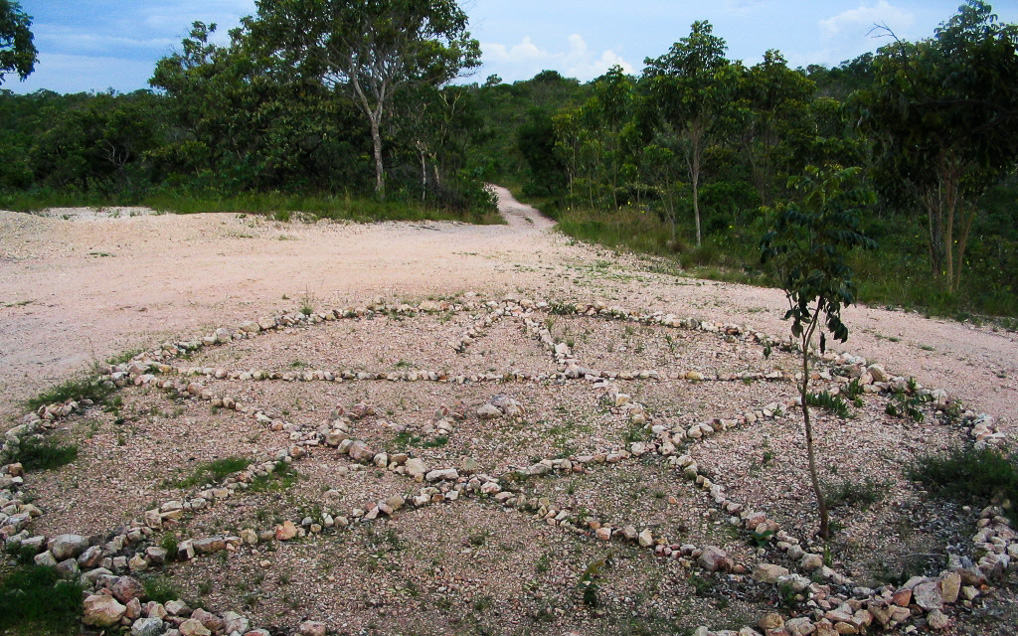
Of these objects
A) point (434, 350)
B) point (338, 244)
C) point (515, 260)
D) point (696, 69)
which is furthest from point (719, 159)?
point (434, 350)

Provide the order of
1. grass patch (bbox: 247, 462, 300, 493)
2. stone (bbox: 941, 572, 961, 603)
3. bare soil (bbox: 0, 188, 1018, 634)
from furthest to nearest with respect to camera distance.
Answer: grass patch (bbox: 247, 462, 300, 493) → bare soil (bbox: 0, 188, 1018, 634) → stone (bbox: 941, 572, 961, 603)

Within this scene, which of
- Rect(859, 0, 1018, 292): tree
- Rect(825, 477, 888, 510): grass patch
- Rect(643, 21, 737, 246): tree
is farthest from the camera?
Rect(643, 21, 737, 246): tree

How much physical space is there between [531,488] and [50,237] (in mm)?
13643

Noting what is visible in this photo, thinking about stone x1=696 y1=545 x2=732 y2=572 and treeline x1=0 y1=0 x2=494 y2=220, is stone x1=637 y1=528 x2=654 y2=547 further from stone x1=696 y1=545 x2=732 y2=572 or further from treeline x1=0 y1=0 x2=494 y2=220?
treeline x1=0 y1=0 x2=494 y2=220

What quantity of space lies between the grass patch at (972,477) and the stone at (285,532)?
5.11 m

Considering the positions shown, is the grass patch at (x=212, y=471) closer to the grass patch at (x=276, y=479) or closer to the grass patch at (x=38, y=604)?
the grass patch at (x=276, y=479)

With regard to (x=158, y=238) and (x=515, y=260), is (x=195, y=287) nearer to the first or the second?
(x=158, y=238)

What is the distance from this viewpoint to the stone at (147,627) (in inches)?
155

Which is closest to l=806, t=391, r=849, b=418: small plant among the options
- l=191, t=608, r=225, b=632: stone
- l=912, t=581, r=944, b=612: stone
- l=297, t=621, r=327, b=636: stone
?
l=912, t=581, r=944, b=612: stone

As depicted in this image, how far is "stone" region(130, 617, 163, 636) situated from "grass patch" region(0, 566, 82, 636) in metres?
0.38

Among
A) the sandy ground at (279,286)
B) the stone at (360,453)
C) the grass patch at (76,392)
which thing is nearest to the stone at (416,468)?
the stone at (360,453)

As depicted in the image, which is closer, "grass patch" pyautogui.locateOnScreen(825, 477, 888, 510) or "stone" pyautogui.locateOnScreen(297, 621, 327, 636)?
"stone" pyautogui.locateOnScreen(297, 621, 327, 636)

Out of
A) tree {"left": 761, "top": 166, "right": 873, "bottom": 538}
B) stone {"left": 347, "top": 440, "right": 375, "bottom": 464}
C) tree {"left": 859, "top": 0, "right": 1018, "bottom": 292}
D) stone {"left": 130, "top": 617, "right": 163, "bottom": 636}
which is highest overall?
tree {"left": 859, "top": 0, "right": 1018, "bottom": 292}

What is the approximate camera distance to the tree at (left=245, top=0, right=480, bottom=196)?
816 inches
